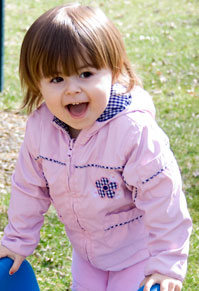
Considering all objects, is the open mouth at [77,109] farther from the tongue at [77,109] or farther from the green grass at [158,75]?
the green grass at [158,75]

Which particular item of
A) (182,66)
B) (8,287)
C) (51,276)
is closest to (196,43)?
(182,66)

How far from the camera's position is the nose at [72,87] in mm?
2082

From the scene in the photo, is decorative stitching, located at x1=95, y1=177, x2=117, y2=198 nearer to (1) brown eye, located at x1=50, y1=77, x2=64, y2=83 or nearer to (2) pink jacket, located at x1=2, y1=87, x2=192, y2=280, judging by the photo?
(2) pink jacket, located at x1=2, y1=87, x2=192, y2=280

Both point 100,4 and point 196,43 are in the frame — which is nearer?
point 196,43

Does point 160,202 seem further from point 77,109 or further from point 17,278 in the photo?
point 17,278

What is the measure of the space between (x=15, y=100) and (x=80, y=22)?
345 cm

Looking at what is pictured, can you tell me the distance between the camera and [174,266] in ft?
6.81

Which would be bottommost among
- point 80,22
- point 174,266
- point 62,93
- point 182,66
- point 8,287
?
point 182,66

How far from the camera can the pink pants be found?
2.44m

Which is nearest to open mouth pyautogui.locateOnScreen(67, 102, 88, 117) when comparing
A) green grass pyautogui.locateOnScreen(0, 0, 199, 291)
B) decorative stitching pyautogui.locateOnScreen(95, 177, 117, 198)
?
decorative stitching pyautogui.locateOnScreen(95, 177, 117, 198)

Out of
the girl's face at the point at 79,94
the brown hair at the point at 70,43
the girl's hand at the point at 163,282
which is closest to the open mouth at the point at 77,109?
the girl's face at the point at 79,94

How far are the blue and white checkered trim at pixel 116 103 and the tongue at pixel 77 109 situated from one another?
3.3 inches

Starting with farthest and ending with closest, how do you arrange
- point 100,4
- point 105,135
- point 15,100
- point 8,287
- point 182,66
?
point 100,4
point 182,66
point 15,100
point 8,287
point 105,135

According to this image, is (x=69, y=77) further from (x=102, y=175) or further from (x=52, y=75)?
(x=102, y=175)
